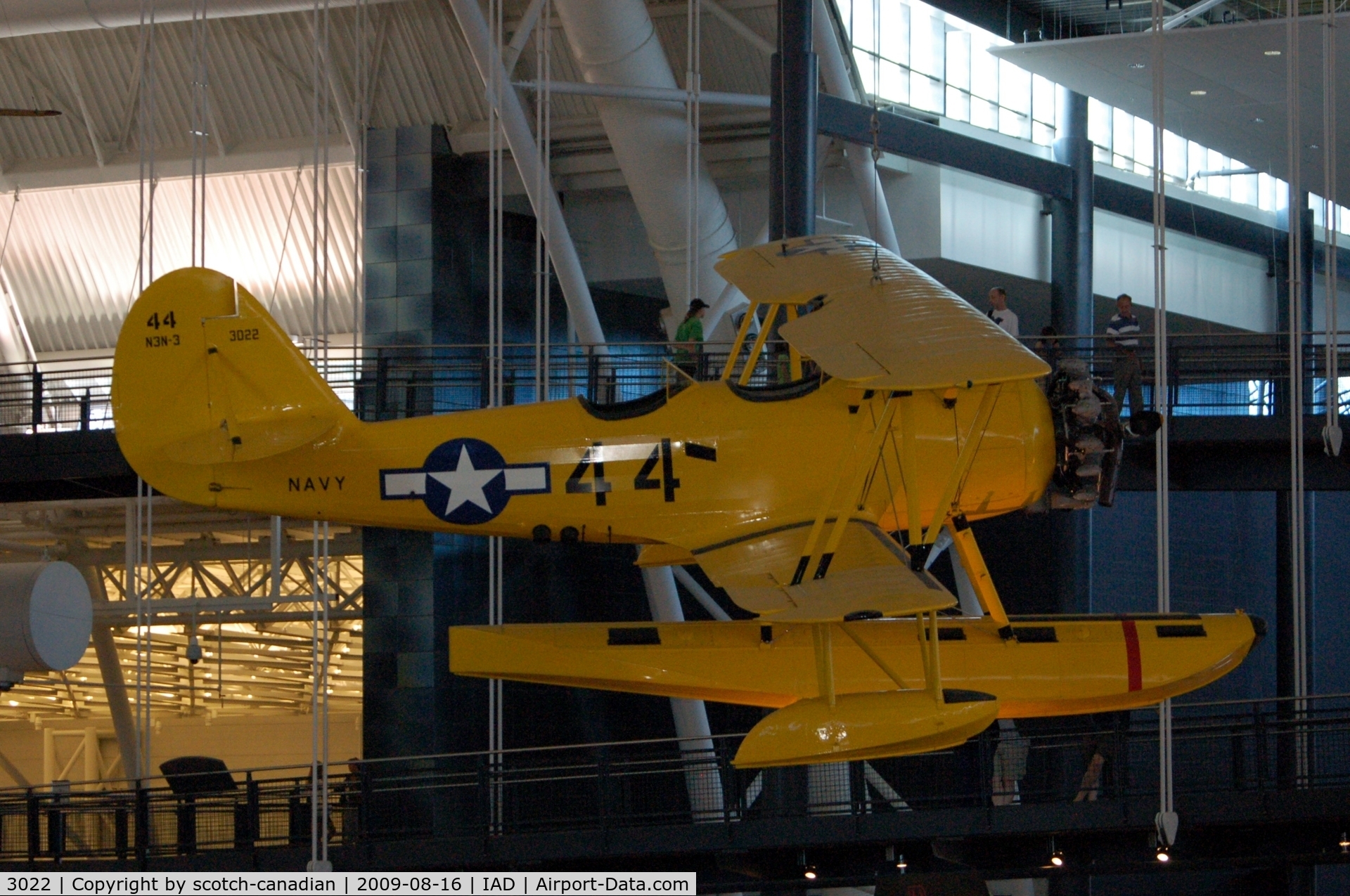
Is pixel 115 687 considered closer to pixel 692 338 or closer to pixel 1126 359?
pixel 692 338

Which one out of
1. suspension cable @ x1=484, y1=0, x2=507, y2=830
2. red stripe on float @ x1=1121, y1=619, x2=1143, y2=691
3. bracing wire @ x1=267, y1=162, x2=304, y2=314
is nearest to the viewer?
red stripe on float @ x1=1121, y1=619, x2=1143, y2=691

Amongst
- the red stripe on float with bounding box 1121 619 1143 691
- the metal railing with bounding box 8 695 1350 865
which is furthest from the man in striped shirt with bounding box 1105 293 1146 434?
the red stripe on float with bounding box 1121 619 1143 691

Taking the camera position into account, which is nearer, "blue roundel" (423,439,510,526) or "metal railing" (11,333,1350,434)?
"blue roundel" (423,439,510,526)

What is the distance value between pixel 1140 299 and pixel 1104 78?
5.87m

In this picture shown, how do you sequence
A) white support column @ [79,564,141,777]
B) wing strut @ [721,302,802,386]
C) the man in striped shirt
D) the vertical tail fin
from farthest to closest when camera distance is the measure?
white support column @ [79,564,141,777] → the man in striped shirt → the vertical tail fin → wing strut @ [721,302,802,386]

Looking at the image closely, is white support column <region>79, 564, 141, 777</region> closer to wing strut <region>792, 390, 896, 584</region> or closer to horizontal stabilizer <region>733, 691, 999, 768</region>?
wing strut <region>792, 390, 896, 584</region>

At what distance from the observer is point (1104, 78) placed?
57.0ft

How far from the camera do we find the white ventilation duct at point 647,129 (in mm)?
16250

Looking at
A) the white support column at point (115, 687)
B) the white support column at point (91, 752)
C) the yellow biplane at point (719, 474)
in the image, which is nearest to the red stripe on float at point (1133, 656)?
the yellow biplane at point (719, 474)

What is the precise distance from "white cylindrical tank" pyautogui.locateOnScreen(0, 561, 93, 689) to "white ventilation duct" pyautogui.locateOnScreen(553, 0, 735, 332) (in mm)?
6929

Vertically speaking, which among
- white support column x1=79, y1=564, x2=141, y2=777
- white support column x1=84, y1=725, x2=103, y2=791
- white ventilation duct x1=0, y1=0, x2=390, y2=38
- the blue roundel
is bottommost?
white support column x1=84, y1=725, x2=103, y2=791

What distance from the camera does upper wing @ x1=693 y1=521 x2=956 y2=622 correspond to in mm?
7320

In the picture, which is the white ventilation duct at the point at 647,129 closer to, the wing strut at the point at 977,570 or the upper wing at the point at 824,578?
the wing strut at the point at 977,570

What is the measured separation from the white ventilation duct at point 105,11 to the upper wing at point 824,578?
36.0ft
